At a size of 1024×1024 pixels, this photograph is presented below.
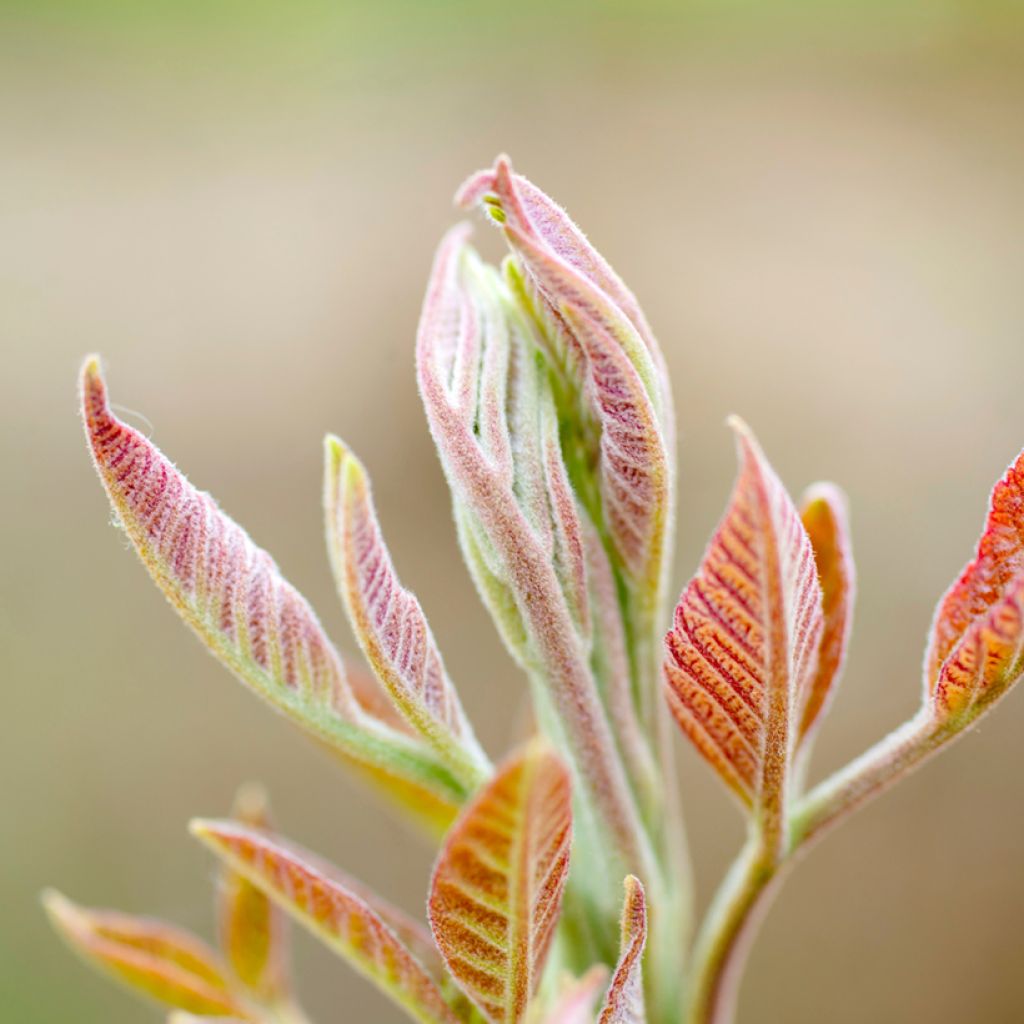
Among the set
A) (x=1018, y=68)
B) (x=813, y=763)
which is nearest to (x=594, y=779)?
(x=813, y=763)

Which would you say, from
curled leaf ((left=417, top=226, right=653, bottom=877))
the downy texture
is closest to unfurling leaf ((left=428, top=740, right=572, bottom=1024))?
the downy texture

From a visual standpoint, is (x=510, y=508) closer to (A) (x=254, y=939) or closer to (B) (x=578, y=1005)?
(B) (x=578, y=1005)

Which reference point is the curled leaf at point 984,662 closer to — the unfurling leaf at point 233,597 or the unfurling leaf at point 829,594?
the unfurling leaf at point 829,594

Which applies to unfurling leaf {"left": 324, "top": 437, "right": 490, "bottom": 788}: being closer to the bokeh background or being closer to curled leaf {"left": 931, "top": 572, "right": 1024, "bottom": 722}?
curled leaf {"left": 931, "top": 572, "right": 1024, "bottom": 722}

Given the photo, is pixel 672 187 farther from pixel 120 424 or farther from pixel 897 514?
pixel 120 424

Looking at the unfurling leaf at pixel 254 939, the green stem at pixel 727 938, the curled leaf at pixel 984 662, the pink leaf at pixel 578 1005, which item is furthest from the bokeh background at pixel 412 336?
the pink leaf at pixel 578 1005

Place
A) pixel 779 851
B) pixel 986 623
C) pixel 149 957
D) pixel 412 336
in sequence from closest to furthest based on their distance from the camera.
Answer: pixel 986 623, pixel 779 851, pixel 149 957, pixel 412 336

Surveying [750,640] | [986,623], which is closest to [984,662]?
[986,623]
